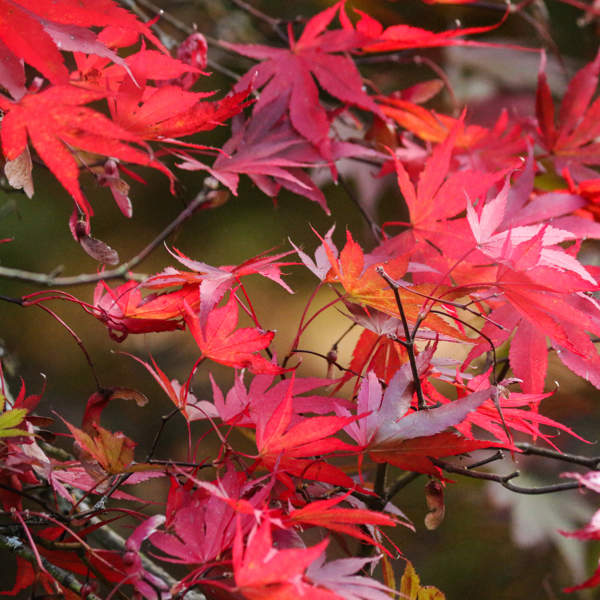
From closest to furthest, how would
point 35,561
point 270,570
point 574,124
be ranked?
1. point 270,570
2. point 35,561
3. point 574,124

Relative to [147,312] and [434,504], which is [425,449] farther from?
[147,312]

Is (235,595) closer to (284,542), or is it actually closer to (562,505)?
(284,542)

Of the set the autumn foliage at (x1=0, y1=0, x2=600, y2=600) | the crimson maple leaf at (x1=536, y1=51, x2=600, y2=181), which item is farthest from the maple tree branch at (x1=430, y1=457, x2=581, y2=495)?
the crimson maple leaf at (x1=536, y1=51, x2=600, y2=181)

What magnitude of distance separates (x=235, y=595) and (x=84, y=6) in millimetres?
328

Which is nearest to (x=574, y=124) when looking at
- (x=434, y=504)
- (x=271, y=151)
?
(x=271, y=151)

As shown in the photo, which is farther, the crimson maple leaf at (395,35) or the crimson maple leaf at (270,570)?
the crimson maple leaf at (395,35)

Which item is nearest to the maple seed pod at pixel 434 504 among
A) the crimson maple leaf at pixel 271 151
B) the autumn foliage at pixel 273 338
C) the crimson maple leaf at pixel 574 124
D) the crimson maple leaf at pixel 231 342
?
the autumn foliage at pixel 273 338

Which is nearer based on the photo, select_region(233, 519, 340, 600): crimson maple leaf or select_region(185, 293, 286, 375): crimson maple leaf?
select_region(233, 519, 340, 600): crimson maple leaf

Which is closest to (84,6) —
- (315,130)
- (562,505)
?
(315,130)

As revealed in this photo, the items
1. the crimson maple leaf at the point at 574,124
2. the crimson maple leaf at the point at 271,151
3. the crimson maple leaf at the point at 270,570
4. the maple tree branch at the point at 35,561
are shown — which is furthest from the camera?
the crimson maple leaf at the point at 574,124

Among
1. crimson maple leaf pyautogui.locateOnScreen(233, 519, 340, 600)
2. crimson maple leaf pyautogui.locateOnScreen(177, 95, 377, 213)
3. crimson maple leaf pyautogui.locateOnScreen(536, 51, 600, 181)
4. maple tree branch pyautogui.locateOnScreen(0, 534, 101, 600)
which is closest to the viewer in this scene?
crimson maple leaf pyautogui.locateOnScreen(233, 519, 340, 600)

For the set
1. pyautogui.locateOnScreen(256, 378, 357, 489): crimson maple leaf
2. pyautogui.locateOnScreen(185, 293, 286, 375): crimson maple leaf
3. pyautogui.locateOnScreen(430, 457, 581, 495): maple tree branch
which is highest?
pyautogui.locateOnScreen(185, 293, 286, 375): crimson maple leaf

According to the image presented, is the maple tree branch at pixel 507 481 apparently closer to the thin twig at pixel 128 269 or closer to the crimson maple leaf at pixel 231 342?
the crimson maple leaf at pixel 231 342

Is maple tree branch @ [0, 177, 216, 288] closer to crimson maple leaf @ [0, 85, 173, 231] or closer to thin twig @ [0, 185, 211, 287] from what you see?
thin twig @ [0, 185, 211, 287]
